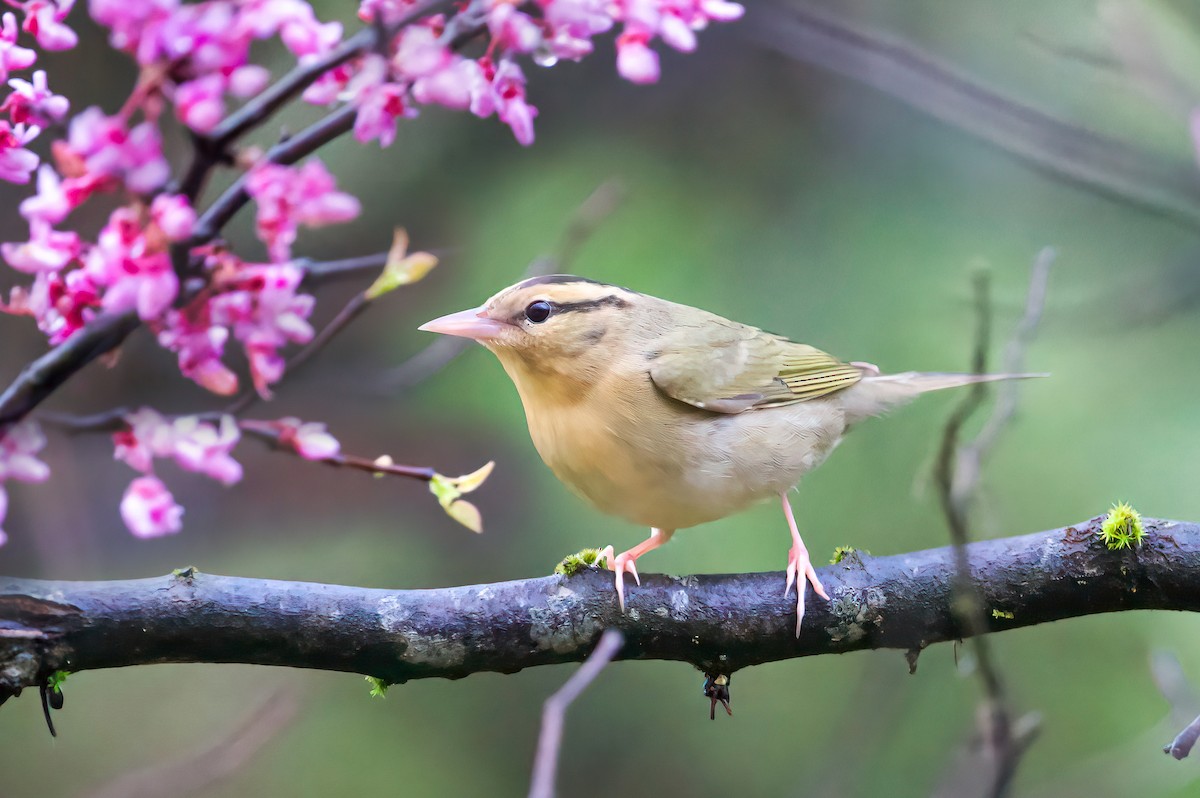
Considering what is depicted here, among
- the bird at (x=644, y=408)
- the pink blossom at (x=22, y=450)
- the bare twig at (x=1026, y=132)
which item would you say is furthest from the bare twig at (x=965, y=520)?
the pink blossom at (x=22, y=450)

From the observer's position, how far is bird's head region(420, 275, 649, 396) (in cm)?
235

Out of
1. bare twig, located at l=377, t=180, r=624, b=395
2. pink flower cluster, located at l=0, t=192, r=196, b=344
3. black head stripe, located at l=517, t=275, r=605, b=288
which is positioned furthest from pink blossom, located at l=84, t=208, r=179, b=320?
black head stripe, located at l=517, t=275, r=605, b=288

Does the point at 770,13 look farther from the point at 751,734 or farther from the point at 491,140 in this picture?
the point at 751,734

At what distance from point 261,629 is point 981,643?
3.67 ft

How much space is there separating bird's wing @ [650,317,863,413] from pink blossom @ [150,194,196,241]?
5.62 feet

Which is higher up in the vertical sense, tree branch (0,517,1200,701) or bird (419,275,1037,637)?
bird (419,275,1037,637)

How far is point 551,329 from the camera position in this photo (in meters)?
2.40

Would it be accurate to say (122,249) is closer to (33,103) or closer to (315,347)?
(315,347)

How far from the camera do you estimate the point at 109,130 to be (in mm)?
764

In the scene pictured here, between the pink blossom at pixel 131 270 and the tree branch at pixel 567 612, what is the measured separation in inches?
36.3

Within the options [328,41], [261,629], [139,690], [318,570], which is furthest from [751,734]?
[328,41]

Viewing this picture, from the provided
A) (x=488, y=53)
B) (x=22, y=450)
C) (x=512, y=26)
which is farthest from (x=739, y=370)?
(x=22, y=450)

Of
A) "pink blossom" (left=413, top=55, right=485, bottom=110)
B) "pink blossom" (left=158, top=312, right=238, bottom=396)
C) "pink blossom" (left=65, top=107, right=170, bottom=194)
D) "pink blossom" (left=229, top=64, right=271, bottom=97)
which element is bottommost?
"pink blossom" (left=158, top=312, right=238, bottom=396)

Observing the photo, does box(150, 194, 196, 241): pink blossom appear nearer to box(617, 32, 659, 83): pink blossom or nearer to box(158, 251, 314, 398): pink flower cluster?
box(158, 251, 314, 398): pink flower cluster
